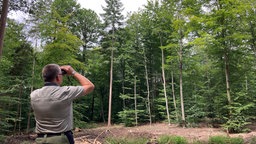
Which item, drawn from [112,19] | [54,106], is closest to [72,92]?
[54,106]

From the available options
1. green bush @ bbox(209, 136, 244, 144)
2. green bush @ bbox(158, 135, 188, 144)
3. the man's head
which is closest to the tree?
green bush @ bbox(158, 135, 188, 144)

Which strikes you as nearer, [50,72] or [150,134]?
[50,72]


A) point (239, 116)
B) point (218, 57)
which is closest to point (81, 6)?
point (218, 57)

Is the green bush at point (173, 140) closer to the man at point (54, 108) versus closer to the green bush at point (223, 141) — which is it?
the green bush at point (223, 141)

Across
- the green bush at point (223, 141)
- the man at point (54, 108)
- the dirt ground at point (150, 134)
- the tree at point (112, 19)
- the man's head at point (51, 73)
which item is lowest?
the dirt ground at point (150, 134)

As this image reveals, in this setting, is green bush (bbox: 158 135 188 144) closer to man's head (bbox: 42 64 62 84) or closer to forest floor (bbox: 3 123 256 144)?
forest floor (bbox: 3 123 256 144)

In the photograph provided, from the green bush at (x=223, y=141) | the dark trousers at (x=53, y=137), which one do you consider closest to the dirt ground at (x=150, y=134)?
the green bush at (x=223, y=141)

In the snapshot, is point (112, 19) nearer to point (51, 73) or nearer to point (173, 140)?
point (173, 140)

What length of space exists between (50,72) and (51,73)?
0.04 feet

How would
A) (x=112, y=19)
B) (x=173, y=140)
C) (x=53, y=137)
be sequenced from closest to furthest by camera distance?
(x=53, y=137) → (x=173, y=140) → (x=112, y=19)

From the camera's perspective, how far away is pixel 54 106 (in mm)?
1924

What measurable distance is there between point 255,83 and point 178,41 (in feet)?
34.4

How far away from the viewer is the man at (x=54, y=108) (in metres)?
1.93

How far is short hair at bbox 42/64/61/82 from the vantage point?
199 centimetres
